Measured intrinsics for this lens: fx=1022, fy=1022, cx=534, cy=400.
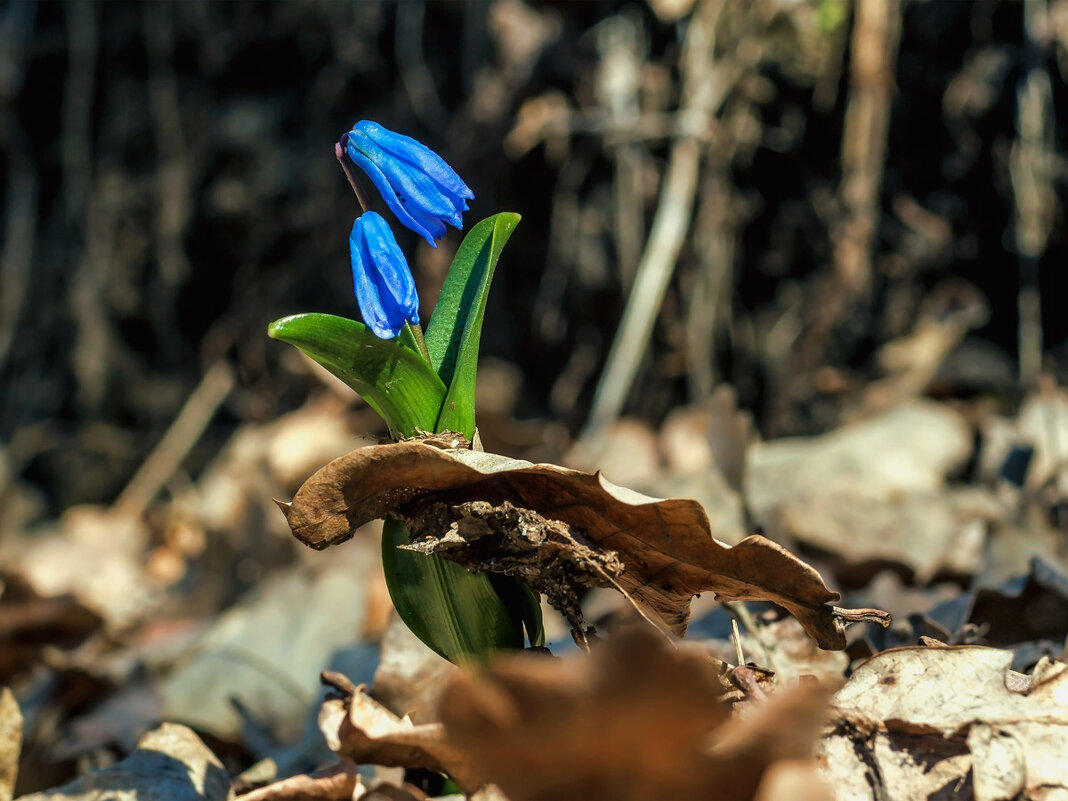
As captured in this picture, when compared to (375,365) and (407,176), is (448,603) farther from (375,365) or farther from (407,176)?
(407,176)

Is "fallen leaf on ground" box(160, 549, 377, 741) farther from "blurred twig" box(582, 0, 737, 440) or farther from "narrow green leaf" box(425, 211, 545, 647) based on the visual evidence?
"blurred twig" box(582, 0, 737, 440)

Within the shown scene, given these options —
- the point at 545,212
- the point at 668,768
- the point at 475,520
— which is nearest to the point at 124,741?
the point at 475,520

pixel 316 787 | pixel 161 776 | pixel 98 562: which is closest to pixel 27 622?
pixel 98 562

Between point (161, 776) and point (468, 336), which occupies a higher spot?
point (468, 336)

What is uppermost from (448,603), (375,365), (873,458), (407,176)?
(407,176)

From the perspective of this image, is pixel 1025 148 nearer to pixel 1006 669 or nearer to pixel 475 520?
pixel 1006 669
